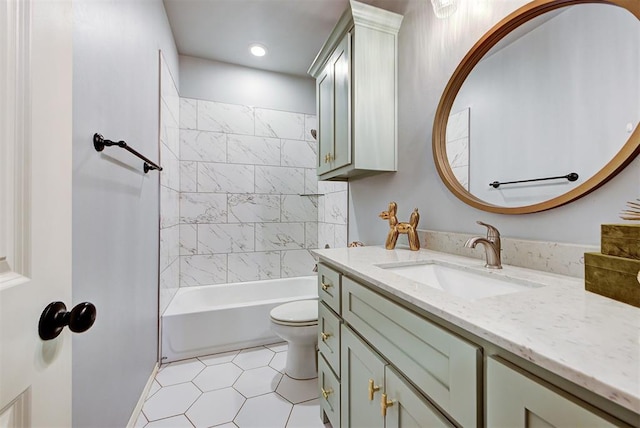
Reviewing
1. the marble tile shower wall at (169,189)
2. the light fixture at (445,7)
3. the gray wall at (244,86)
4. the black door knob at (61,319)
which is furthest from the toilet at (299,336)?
the gray wall at (244,86)

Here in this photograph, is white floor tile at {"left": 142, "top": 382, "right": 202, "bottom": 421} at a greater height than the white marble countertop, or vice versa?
the white marble countertop

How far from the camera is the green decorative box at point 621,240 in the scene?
59 centimetres

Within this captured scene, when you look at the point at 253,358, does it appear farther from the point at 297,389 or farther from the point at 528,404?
the point at 528,404

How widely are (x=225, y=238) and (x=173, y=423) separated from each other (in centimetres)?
162

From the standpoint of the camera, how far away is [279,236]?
3.00 meters

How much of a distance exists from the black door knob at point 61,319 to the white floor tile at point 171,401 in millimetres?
1388

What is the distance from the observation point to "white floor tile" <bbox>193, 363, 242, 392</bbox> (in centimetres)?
175

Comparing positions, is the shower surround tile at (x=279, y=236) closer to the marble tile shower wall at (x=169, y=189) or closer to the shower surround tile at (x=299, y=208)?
the shower surround tile at (x=299, y=208)

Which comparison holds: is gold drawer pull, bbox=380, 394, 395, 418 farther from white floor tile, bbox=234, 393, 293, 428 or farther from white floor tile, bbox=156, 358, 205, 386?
white floor tile, bbox=156, 358, 205, 386

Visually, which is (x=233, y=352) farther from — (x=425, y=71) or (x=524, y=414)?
(x=425, y=71)

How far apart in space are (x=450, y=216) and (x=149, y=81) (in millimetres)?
1914

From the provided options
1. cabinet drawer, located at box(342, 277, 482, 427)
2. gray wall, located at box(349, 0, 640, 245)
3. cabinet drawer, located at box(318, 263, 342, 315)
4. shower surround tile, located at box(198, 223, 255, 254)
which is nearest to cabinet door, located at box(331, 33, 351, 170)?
gray wall, located at box(349, 0, 640, 245)

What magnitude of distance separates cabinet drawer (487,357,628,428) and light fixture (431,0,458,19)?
140 centimetres

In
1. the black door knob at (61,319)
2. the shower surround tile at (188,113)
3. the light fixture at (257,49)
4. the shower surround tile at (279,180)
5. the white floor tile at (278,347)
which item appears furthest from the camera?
the shower surround tile at (279,180)
